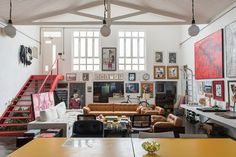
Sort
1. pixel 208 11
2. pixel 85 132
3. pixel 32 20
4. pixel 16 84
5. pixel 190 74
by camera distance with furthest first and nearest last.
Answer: pixel 190 74 → pixel 16 84 → pixel 32 20 → pixel 208 11 → pixel 85 132

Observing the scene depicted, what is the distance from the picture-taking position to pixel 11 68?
9.07m

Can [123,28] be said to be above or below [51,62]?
above

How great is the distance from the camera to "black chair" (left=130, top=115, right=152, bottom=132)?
7.16 metres

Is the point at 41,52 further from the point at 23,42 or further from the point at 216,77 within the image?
the point at 216,77

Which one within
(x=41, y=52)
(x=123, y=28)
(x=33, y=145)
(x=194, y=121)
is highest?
(x=123, y=28)

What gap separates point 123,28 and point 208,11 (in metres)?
5.97

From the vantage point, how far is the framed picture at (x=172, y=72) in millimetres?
12758

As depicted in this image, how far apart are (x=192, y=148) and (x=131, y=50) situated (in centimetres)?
1035

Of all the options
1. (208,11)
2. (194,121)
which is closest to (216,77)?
(208,11)

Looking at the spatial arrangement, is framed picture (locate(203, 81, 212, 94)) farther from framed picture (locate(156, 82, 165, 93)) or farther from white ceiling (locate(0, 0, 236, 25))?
framed picture (locate(156, 82, 165, 93))

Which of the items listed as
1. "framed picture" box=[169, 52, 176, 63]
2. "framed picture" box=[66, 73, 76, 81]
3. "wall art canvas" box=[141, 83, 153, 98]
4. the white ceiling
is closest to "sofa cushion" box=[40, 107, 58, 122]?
the white ceiling

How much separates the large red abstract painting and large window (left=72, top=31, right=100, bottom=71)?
5.29 metres

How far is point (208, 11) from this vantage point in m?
7.54

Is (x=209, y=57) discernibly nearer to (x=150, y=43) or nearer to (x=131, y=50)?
(x=150, y=43)
